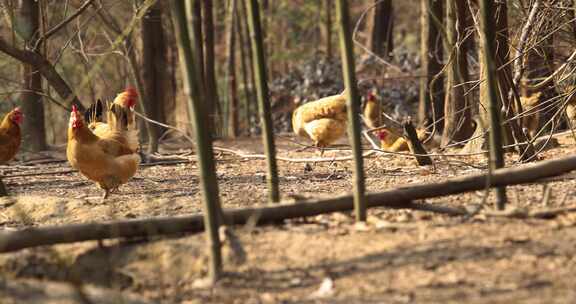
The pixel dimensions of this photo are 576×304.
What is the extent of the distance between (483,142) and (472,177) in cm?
351

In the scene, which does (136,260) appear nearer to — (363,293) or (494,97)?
(363,293)

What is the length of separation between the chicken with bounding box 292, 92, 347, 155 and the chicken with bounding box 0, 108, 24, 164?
342 centimetres

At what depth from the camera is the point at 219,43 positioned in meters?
24.1

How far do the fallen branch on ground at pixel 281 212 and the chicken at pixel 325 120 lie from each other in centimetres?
502

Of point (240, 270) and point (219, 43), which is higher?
point (219, 43)

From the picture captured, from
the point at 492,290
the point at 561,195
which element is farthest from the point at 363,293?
the point at 561,195

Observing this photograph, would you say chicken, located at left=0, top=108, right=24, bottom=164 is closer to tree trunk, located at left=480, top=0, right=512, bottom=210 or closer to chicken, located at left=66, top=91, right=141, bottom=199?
chicken, located at left=66, top=91, right=141, bottom=199

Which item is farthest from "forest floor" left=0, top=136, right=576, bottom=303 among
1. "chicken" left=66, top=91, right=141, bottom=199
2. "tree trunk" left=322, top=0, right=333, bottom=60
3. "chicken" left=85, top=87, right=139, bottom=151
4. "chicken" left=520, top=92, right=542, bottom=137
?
"tree trunk" left=322, top=0, right=333, bottom=60

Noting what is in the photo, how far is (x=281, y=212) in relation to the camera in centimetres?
411

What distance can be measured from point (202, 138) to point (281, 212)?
688mm

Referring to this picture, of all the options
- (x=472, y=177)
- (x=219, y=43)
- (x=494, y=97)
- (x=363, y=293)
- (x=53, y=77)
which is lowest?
(x=363, y=293)

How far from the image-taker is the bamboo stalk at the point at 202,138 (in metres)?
3.61

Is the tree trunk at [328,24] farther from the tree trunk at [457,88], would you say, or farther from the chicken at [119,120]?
the chicken at [119,120]

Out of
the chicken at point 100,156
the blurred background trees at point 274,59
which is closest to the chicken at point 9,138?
→ the blurred background trees at point 274,59
